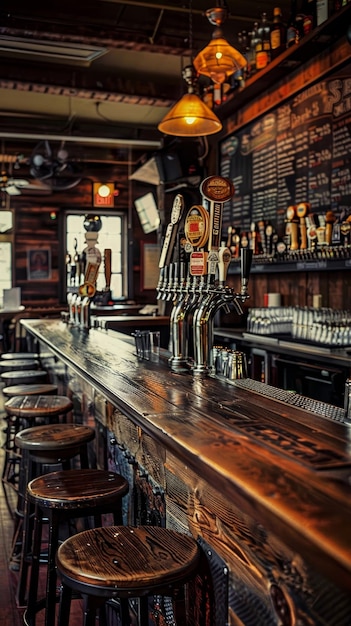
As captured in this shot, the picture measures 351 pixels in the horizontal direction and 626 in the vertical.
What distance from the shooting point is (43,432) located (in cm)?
285

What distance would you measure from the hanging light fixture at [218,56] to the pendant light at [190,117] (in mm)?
169

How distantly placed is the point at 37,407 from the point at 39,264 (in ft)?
28.4

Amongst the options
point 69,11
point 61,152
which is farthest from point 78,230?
point 69,11

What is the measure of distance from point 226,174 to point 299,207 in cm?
194

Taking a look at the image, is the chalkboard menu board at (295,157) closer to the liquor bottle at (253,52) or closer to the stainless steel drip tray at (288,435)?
the liquor bottle at (253,52)

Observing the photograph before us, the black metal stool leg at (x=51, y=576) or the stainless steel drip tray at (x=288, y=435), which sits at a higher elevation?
the stainless steel drip tray at (x=288, y=435)

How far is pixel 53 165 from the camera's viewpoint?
32.2 ft

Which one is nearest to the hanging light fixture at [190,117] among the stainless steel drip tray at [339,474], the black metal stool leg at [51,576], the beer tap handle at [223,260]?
the beer tap handle at [223,260]

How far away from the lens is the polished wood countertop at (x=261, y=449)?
98 centimetres

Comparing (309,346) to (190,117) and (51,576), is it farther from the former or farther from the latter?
(51,576)

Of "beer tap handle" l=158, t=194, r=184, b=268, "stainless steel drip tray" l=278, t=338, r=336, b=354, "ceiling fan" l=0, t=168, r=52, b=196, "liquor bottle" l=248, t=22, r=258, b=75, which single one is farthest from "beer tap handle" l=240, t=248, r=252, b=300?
"ceiling fan" l=0, t=168, r=52, b=196

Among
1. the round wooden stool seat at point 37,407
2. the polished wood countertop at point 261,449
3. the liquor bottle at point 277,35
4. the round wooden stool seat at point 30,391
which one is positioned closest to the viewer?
the polished wood countertop at point 261,449

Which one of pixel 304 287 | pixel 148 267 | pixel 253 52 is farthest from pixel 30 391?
pixel 148 267

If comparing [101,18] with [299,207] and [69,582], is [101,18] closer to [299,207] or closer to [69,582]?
[299,207]
